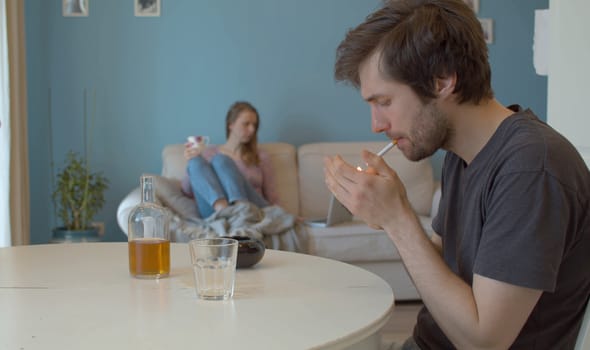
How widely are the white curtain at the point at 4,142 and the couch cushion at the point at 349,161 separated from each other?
5.68 ft


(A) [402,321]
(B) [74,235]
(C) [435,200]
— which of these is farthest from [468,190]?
(B) [74,235]

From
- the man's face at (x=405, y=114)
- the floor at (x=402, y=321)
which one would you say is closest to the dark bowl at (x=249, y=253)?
the man's face at (x=405, y=114)

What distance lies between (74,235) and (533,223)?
3560 mm

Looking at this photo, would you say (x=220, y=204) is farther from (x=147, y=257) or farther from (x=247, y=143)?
(x=147, y=257)

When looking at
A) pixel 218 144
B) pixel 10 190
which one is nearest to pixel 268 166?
pixel 218 144

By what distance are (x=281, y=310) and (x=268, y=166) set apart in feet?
10.8

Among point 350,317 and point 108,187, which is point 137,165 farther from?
point 350,317

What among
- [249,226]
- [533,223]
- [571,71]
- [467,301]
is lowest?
[249,226]

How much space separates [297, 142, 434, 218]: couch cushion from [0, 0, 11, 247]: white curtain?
5.68 feet

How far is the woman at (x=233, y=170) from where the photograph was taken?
157 inches

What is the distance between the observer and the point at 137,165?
4.73 meters

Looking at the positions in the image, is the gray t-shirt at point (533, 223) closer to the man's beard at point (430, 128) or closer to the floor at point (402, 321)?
the man's beard at point (430, 128)

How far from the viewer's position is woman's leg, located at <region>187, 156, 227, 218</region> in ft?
13.0

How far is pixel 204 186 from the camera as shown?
398 centimetres
